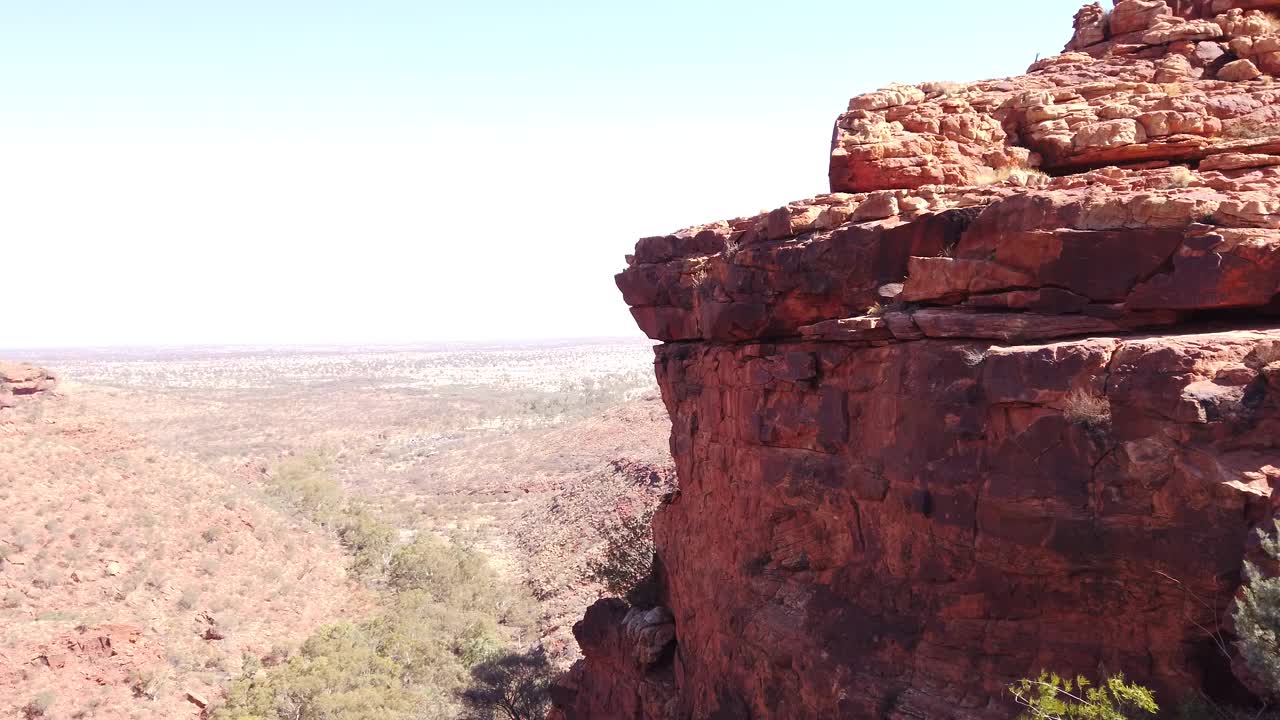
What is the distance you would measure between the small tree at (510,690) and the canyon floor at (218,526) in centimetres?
151

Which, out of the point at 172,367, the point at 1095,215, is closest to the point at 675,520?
the point at 1095,215

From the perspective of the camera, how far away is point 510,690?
26344 millimetres

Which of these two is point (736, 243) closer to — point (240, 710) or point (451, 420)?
point (240, 710)

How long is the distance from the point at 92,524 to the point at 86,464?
5591 millimetres

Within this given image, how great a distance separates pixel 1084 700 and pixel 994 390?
349cm

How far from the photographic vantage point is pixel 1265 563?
8070 millimetres

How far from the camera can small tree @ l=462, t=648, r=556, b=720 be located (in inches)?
1017

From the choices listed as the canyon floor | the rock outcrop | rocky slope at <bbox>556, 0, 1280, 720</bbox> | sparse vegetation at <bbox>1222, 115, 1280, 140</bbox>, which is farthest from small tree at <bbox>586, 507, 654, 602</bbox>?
the rock outcrop

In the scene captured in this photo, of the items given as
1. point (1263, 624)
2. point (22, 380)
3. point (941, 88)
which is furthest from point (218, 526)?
point (1263, 624)

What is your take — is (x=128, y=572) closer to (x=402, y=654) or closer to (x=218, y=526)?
(x=218, y=526)

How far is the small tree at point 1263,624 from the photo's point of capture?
25.6 ft

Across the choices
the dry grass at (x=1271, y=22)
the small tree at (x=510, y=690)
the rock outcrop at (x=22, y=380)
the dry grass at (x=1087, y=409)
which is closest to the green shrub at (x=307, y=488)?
the rock outcrop at (x=22, y=380)

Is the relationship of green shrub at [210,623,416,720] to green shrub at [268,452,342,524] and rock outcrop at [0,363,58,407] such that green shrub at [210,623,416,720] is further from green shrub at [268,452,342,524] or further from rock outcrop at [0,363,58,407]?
rock outcrop at [0,363,58,407]

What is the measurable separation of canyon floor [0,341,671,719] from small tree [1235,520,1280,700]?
23.5m
